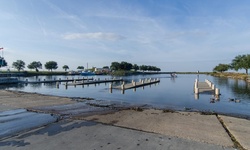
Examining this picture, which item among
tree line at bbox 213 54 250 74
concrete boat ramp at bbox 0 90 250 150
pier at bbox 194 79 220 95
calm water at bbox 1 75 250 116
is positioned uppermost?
tree line at bbox 213 54 250 74

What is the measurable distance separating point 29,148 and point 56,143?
0.84 metres

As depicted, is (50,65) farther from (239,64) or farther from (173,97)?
(173,97)

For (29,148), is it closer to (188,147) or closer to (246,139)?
(188,147)

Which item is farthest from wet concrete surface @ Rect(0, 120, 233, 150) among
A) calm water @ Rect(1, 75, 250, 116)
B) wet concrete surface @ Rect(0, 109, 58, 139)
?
calm water @ Rect(1, 75, 250, 116)

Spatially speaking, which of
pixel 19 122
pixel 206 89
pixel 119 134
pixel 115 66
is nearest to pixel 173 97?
pixel 206 89

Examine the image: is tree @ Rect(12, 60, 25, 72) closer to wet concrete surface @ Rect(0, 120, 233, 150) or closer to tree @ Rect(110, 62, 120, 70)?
tree @ Rect(110, 62, 120, 70)

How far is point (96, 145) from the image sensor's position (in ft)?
21.5

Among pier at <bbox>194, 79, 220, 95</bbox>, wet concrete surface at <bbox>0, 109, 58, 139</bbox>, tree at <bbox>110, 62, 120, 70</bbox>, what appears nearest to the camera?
wet concrete surface at <bbox>0, 109, 58, 139</bbox>

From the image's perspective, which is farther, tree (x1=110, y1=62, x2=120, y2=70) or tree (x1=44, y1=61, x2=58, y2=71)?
tree (x1=110, y1=62, x2=120, y2=70)

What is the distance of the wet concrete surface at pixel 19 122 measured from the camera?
8197 mm

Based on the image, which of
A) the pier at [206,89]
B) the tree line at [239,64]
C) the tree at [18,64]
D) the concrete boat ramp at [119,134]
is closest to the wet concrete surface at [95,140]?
the concrete boat ramp at [119,134]

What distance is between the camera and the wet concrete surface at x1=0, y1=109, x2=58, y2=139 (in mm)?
8197

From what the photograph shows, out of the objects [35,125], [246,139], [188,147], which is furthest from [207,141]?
[35,125]

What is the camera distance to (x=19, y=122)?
965cm
